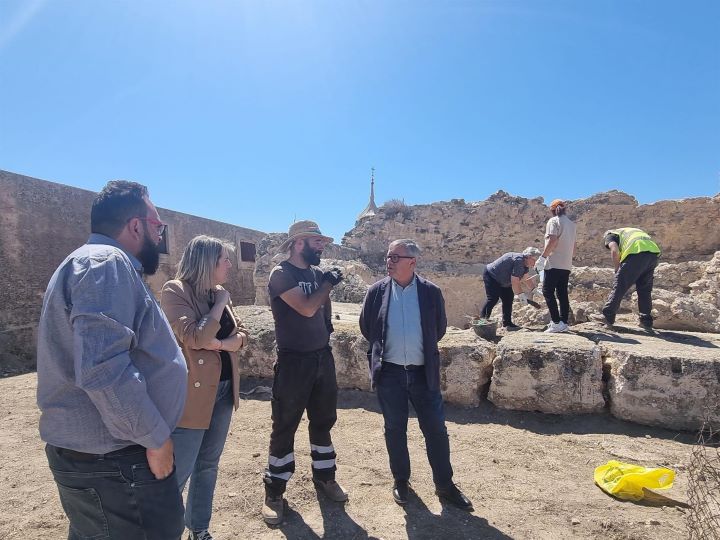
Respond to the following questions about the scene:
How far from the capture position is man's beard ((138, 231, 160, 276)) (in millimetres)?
1597

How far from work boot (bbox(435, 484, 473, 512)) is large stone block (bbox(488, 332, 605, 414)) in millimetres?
1375

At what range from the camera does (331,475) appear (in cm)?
275

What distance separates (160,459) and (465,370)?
3.12 m

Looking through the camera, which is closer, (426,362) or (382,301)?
(426,362)

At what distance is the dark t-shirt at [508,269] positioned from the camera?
5027 millimetres

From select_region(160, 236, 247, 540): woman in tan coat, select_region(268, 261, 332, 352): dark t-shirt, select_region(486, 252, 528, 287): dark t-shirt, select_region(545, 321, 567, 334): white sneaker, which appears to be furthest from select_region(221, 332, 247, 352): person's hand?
select_region(486, 252, 528, 287): dark t-shirt

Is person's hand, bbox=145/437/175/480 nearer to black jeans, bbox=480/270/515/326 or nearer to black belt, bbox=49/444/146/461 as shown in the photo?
black belt, bbox=49/444/146/461

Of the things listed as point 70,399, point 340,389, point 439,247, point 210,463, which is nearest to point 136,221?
point 70,399

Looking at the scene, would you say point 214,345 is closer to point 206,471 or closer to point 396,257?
point 206,471

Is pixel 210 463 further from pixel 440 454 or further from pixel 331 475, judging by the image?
pixel 440 454

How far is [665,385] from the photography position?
11.0 ft

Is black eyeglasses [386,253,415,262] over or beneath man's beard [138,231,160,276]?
over

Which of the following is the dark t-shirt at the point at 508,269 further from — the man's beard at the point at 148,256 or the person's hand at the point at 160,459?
the person's hand at the point at 160,459

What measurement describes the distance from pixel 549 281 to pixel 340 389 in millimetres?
2632
